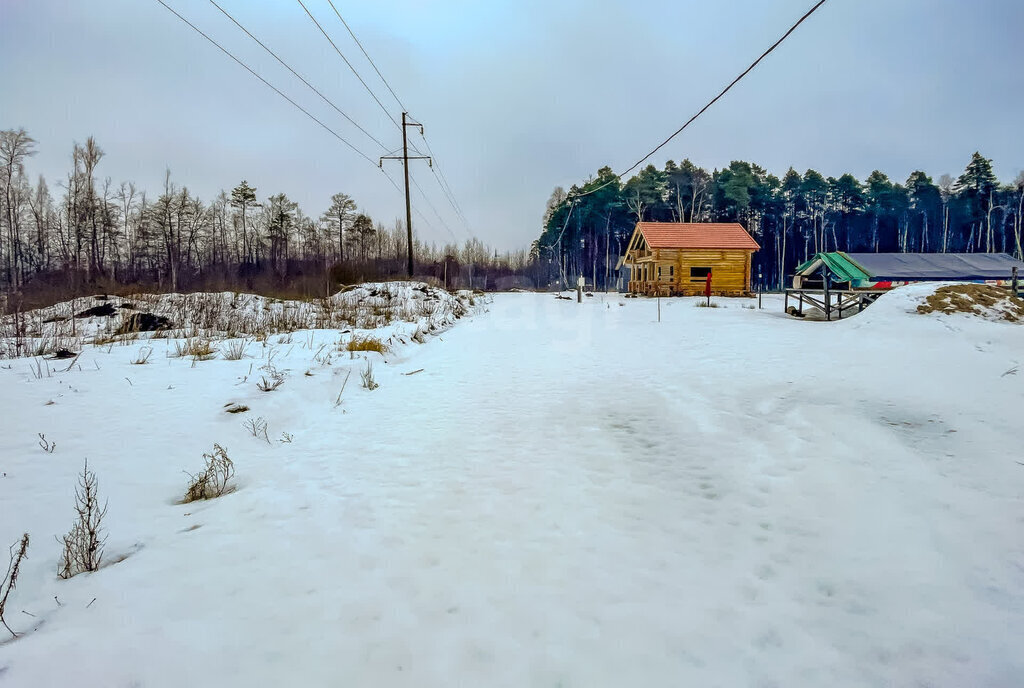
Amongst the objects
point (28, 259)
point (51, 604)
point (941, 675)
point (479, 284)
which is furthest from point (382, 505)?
point (479, 284)

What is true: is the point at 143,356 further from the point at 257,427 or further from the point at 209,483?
the point at 209,483

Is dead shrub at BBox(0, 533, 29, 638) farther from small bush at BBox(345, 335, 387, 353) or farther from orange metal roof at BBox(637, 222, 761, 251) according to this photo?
orange metal roof at BBox(637, 222, 761, 251)

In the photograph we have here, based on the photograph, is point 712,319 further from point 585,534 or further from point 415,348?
point 585,534

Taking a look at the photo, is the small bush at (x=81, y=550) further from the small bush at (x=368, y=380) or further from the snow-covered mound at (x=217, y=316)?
the snow-covered mound at (x=217, y=316)

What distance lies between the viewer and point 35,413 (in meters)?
3.84

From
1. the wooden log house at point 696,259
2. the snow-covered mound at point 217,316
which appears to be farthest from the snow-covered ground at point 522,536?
the wooden log house at point 696,259

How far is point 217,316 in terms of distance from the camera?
13266 millimetres

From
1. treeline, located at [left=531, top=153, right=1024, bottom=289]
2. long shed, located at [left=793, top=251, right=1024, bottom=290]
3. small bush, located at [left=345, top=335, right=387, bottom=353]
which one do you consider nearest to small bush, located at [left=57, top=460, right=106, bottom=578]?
small bush, located at [left=345, top=335, right=387, bottom=353]

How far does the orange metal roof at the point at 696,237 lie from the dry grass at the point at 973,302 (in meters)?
20.0

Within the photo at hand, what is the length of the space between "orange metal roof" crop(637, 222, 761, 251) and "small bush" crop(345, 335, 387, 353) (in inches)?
1089

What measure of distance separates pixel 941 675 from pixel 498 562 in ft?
5.54

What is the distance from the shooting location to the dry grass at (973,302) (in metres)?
12.2

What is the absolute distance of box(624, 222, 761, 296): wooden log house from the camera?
32.7m

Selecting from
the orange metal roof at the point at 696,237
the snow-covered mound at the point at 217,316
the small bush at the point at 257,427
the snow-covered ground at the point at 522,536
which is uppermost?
the orange metal roof at the point at 696,237
